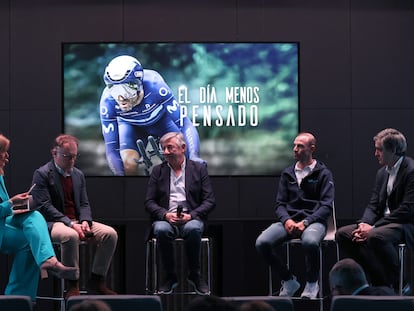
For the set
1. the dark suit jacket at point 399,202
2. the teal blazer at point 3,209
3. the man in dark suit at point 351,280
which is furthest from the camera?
the dark suit jacket at point 399,202

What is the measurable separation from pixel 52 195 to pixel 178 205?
88cm

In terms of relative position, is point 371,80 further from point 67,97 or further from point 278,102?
point 67,97

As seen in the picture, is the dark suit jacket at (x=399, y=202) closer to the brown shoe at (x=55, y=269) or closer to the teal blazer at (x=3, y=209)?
the brown shoe at (x=55, y=269)

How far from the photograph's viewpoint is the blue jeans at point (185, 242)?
20.3 ft

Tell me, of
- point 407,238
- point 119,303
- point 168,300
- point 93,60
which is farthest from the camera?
point 93,60

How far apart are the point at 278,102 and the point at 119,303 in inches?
166

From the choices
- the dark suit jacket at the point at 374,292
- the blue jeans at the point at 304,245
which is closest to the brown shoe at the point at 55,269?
the blue jeans at the point at 304,245

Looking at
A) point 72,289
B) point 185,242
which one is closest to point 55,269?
point 72,289

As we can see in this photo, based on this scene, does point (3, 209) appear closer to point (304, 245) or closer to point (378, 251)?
point (304, 245)

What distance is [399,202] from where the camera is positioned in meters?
6.16

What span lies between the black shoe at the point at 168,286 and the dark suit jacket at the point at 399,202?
1.37 meters

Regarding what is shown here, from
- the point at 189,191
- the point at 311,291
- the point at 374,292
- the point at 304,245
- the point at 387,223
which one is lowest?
the point at 311,291

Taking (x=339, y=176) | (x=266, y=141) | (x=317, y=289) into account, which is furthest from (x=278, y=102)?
(x=317, y=289)

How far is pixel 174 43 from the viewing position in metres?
7.89
